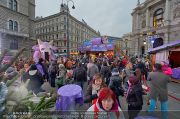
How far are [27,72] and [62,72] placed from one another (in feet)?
8.49

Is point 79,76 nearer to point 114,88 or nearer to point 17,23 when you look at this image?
point 114,88

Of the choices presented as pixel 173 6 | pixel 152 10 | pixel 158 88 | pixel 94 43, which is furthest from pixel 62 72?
pixel 152 10

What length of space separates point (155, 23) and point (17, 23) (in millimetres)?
35607

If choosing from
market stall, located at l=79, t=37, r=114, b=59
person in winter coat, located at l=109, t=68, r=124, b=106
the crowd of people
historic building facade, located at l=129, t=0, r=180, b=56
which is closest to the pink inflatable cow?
the crowd of people

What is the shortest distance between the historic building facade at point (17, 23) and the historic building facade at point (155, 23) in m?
24.5

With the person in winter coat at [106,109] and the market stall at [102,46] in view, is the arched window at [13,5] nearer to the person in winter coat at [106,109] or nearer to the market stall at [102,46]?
the market stall at [102,46]

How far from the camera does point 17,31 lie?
42250mm

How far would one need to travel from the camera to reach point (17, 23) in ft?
139

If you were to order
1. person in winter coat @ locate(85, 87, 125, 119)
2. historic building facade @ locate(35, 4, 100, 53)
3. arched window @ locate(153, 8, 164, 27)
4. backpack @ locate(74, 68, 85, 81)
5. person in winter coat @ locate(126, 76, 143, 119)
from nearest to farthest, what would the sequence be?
person in winter coat @ locate(85, 87, 125, 119) → person in winter coat @ locate(126, 76, 143, 119) → backpack @ locate(74, 68, 85, 81) → arched window @ locate(153, 8, 164, 27) → historic building facade @ locate(35, 4, 100, 53)

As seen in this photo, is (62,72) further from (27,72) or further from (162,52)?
(162,52)

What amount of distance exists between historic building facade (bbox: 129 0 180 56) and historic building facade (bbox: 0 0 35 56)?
24480 mm

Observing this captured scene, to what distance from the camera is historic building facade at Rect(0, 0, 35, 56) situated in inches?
1521

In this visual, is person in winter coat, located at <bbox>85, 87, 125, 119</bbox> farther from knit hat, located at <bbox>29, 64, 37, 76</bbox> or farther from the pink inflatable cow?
the pink inflatable cow

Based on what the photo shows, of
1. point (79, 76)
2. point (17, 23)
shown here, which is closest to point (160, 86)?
point (79, 76)
